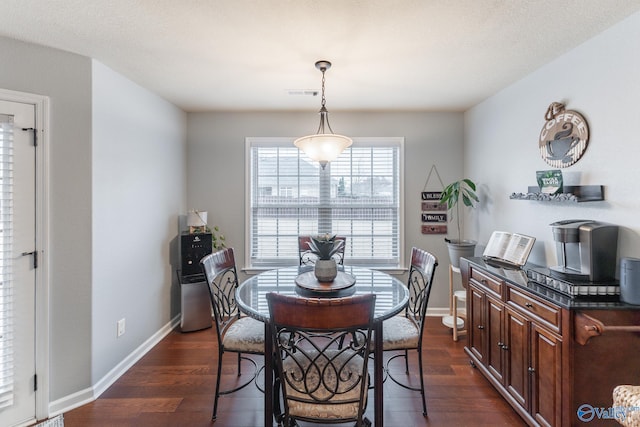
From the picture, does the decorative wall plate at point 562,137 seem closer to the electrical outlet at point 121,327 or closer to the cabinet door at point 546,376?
the cabinet door at point 546,376

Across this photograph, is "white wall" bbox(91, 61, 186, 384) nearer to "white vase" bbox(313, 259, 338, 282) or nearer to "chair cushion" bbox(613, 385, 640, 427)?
"white vase" bbox(313, 259, 338, 282)

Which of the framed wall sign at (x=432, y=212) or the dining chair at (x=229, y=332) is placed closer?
the dining chair at (x=229, y=332)

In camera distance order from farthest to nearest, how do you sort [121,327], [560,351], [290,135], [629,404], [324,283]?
[290,135], [121,327], [324,283], [560,351], [629,404]

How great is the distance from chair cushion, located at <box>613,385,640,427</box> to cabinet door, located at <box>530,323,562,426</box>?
0.36 metres

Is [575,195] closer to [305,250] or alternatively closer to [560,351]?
[560,351]

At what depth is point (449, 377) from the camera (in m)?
2.43

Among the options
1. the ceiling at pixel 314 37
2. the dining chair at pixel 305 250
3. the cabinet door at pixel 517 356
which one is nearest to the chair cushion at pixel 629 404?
the cabinet door at pixel 517 356

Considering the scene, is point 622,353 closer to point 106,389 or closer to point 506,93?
point 506,93

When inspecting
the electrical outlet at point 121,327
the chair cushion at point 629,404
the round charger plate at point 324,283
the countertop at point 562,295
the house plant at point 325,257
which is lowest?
the electrical outlet at point 121,327

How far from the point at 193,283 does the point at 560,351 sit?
3164 millimetres

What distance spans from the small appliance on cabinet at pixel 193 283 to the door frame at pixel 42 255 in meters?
1.21

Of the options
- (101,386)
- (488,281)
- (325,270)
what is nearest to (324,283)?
(325,270)

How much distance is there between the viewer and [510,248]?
2.39 m

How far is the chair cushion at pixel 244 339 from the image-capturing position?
1.99 meters
